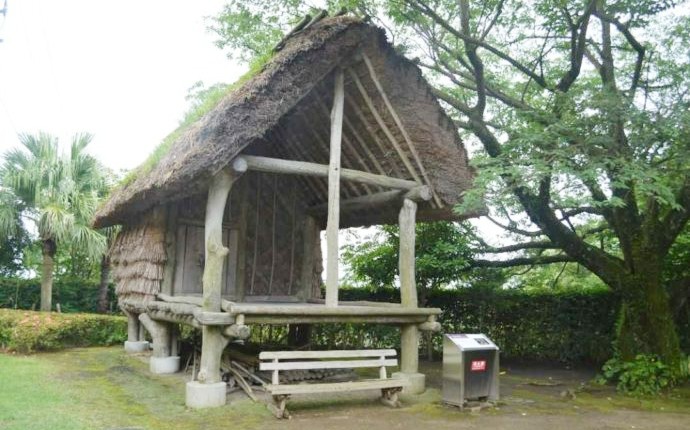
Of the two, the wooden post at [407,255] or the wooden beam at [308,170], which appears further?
the wooden post at [407,255]

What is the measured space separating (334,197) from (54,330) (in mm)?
7616

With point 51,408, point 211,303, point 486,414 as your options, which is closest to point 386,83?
point 211,303

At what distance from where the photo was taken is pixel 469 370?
7242 millimetres

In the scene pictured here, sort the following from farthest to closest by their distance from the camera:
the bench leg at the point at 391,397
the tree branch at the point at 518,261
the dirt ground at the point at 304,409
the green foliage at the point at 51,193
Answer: the green foliage at the point at 51,193
the tree branch at the point at 518,261
the bench leg at the point at 391,397
the dirt ground at the point at 304,409

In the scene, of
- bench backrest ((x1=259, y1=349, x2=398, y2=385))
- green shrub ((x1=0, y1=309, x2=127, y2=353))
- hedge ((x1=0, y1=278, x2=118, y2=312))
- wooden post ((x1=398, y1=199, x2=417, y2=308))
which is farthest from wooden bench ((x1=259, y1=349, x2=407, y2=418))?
hedge ((x1=0, y1=278, x2=118, y2=312))

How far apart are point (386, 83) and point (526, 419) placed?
493 centimetres

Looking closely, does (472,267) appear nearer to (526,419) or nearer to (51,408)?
(526,419)

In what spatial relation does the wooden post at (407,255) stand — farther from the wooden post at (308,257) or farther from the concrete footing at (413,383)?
the wooden post at (308,257)

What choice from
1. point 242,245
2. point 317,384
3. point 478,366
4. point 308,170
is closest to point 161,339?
point 242,245

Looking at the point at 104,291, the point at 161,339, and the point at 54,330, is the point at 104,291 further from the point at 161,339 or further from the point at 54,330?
the point at 161,339

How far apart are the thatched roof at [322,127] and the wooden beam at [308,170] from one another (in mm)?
306

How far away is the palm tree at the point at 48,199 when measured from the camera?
43.6ft

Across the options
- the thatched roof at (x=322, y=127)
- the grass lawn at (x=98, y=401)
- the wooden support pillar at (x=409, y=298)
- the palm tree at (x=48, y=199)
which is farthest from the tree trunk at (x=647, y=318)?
the palm tree at (x=48, y=199)

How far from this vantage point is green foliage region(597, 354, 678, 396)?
8797 mm
